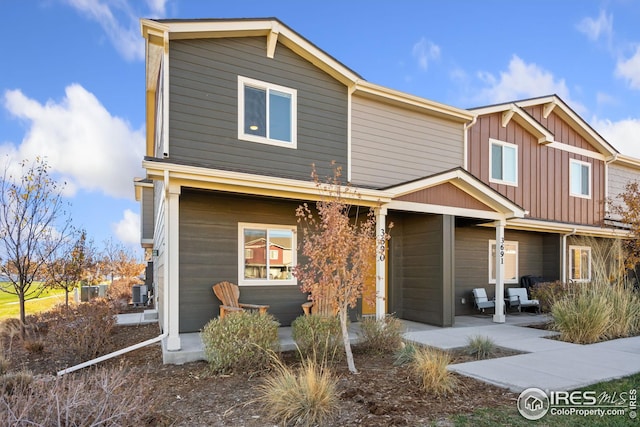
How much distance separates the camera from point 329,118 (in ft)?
30.6

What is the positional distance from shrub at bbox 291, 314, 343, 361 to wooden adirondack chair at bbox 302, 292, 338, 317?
0.88ft

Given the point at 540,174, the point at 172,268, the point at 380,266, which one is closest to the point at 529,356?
the point at 380,266

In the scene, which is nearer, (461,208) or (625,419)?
(625,419)

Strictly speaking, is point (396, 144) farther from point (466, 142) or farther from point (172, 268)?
point (172, 268)

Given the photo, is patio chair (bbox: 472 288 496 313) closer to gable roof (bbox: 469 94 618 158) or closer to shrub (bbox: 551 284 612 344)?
shrub (bbox: 551 284 612 344)

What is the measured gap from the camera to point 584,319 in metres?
7.59

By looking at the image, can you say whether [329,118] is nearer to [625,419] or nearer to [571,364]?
[571,364]

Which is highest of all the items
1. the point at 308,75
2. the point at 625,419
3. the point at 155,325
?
the point at 308,75

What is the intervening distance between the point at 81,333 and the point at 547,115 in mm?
14288

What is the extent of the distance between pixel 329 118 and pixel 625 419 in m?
7.31

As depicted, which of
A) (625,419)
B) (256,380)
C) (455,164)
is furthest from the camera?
(455,164)

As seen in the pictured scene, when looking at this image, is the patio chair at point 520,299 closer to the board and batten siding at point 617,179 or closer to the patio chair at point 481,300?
the patio chair at point 481,300

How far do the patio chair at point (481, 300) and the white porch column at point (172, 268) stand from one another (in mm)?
7916

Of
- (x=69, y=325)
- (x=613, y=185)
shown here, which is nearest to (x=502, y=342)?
(x=69, y=325)
